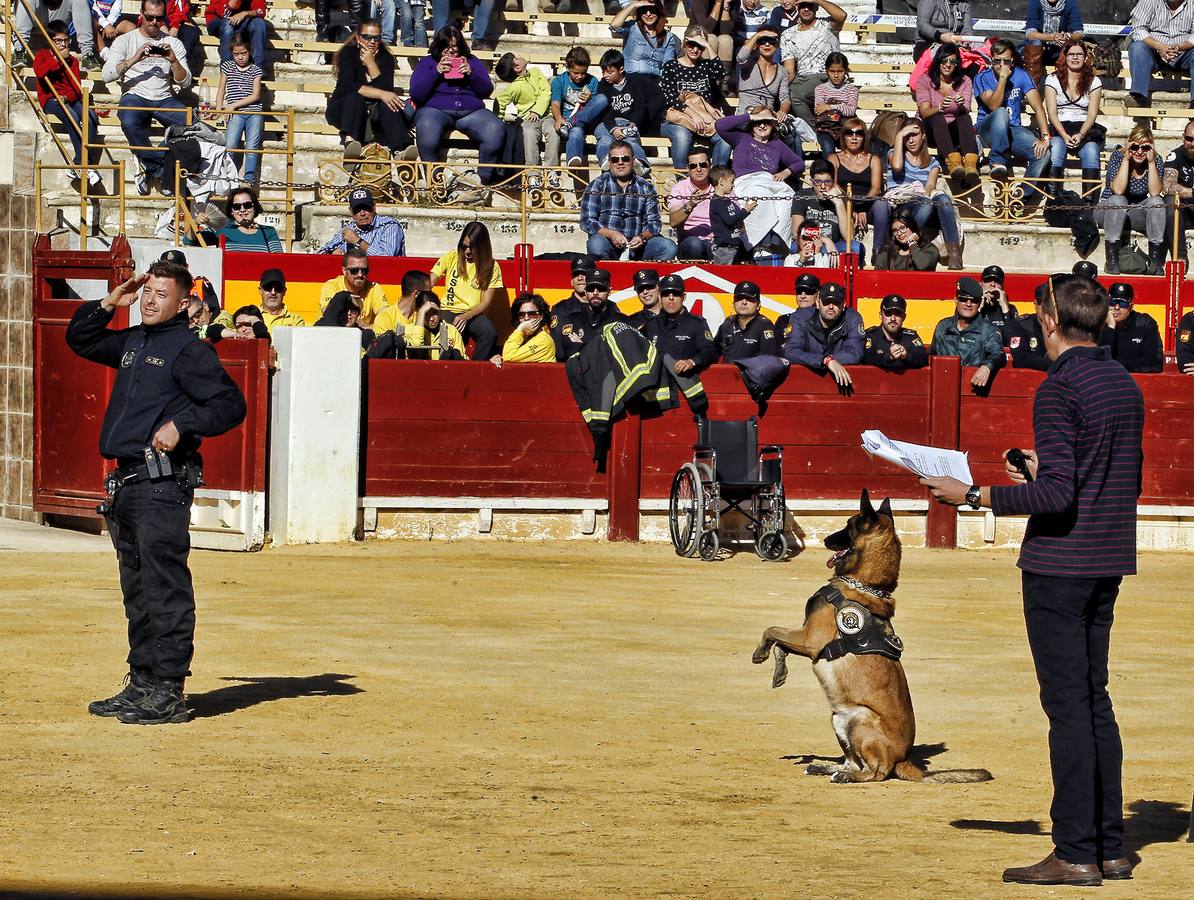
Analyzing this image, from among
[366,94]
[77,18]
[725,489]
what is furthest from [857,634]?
[77,18]

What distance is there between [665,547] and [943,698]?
6.09 m

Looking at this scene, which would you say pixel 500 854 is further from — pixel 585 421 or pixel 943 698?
pixel 585 421

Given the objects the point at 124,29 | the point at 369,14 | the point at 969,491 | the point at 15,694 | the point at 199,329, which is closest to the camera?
the point at 969,491

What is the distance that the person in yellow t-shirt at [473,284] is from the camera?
1491cm

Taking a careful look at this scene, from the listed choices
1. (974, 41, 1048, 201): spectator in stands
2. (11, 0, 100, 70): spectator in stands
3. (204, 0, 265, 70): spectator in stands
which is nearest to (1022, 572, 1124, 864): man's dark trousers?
(974, 41, 1048, 201): spectator in stands

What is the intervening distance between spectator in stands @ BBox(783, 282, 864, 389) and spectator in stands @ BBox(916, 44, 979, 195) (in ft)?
12.2

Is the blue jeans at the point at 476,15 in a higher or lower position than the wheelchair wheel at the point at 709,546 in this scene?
higher

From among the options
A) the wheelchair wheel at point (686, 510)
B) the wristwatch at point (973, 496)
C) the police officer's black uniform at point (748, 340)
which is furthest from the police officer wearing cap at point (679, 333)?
the wristwatch at point (973, 496)

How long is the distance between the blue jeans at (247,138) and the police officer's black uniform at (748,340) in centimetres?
464

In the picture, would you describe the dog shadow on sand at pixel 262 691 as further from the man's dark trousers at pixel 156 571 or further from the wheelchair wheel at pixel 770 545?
the wheelchair wheel at pixel 770 545

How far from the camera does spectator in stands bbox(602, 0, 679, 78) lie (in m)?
18.9

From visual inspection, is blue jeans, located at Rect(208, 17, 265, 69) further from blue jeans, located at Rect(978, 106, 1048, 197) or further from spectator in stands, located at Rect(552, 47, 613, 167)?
blue jeans, located at Rect(978, 106, 1048, 197)

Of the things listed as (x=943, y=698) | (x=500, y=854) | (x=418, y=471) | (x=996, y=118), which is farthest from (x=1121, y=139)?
(x=500, y=854)

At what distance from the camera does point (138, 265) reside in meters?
15.0
